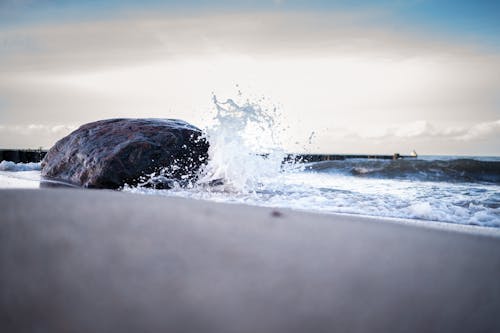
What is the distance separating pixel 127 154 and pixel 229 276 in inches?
143

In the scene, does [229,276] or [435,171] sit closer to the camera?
[229,276]

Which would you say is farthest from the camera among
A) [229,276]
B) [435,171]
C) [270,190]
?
[435,171]

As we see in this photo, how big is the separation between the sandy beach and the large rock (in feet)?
9.03

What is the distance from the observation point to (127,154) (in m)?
4.09

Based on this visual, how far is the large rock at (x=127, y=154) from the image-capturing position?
4.03 metres

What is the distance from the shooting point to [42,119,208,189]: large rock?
13.2 ft

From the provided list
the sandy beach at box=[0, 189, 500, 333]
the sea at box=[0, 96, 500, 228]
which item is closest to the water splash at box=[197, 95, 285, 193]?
the sea at box=[0, 96, 500, 228]

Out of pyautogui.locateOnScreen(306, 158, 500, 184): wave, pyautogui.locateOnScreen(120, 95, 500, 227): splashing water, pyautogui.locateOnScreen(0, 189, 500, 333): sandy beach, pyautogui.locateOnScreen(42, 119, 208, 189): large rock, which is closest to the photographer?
pyautogui.locateOnScreen(0, 189, 500, 333): sandy beach

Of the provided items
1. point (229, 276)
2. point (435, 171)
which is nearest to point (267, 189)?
point (229, 276)

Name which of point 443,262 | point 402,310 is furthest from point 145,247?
point 443,262

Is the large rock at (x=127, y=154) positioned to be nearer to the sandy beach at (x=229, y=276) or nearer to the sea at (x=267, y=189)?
the sea at (x=267, y=189)

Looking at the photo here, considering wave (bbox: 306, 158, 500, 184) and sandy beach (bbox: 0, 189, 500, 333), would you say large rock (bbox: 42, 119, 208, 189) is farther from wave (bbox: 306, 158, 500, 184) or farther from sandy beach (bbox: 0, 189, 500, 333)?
wave (bbox: 306, 158, 500, 184)

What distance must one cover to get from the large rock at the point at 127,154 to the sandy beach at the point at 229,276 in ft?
Answer: 9.03

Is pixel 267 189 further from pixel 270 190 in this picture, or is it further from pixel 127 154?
pixel 127 154
